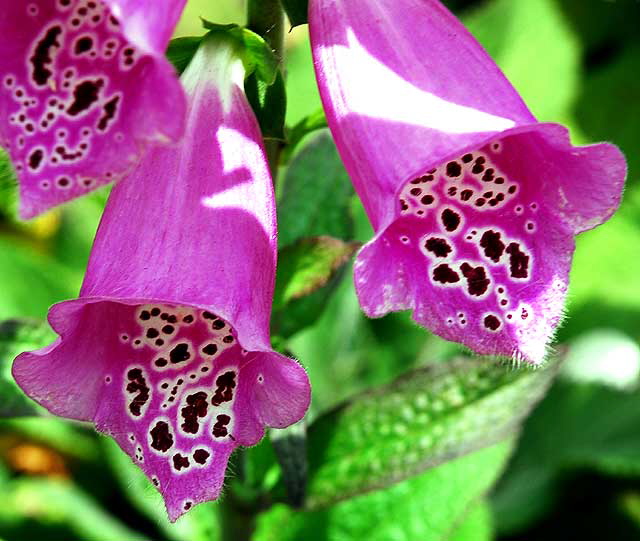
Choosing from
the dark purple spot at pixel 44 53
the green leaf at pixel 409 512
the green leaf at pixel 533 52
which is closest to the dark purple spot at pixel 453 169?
the dark purple spot at pixel 44 53

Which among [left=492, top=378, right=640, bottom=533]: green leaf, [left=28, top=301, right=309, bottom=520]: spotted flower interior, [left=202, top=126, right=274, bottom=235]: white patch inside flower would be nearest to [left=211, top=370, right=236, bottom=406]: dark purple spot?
[left=28, top=301, right=309, bottom=520]: spotted flower interior

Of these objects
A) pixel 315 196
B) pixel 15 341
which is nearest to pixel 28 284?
pixel 15 341

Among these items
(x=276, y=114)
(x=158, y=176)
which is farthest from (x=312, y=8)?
(x=158, y=176)

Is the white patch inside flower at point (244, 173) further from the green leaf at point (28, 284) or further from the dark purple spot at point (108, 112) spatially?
the green leaf at point (28, 284)

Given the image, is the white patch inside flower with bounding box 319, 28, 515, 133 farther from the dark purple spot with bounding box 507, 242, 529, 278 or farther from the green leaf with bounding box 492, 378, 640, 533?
the green leaf with bounding box 492, 378, 640, 533

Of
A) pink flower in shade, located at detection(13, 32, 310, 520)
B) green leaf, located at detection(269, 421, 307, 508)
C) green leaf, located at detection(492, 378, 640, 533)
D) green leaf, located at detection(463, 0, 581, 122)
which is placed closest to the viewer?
pink flower in shade, located at detection(13, 32, 310, 520)

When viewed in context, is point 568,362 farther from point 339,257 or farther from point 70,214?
point 70,214

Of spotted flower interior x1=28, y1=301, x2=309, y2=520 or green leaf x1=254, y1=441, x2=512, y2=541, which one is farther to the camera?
green leaf x1=254, y1=441, x2=512, y2=541

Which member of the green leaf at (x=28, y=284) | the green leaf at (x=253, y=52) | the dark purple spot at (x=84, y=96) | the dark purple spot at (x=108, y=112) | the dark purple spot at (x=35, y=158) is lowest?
the green leaf at (x=28, y=284)
